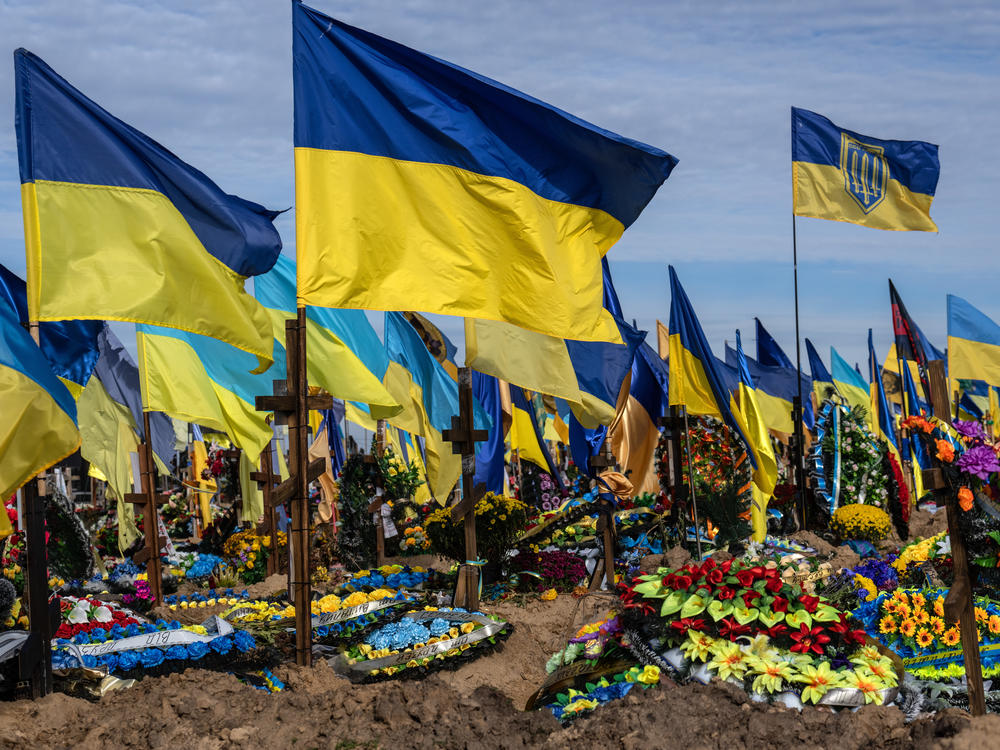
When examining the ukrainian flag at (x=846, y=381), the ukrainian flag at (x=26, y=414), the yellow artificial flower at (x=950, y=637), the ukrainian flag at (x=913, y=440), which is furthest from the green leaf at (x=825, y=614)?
the ukrainian flag at (x=846, y=381)

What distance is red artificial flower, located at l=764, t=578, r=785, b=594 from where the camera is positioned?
7000 millimetres

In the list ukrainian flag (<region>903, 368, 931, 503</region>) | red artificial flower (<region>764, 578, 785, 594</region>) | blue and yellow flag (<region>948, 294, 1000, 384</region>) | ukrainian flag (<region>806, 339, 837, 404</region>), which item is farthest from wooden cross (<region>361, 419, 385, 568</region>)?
ukrainian flag (<region>806, 339, 837, 404</region>)

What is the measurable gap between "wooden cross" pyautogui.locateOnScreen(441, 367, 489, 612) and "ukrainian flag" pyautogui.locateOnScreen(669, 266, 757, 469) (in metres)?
2.87

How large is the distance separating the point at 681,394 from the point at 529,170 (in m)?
6.10

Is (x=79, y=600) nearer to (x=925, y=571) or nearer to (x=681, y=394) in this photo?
(x=681, y=394)

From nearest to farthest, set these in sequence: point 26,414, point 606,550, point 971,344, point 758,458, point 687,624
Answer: point 26,414 < point 687,624 < point 758,458 < point 606,550 < point 971,344

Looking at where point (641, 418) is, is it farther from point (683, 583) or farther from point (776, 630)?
point (776, 630)

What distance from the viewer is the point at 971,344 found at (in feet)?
61.2

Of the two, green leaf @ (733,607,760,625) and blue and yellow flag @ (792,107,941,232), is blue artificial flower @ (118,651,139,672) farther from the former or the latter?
blue and yellow flag @ (792,107,941,232)

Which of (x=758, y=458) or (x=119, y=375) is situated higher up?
(x=119, y=375)

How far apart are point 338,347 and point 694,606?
6209mm

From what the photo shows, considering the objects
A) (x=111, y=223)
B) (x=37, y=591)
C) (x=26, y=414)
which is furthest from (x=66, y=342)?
(x=26, y=414)

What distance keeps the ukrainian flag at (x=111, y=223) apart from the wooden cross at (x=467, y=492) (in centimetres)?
385

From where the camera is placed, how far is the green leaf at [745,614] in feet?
22.2
